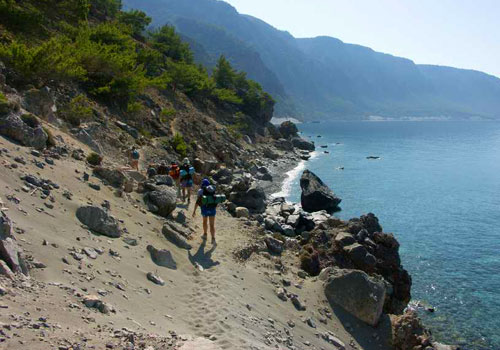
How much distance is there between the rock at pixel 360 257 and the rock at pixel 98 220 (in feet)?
39.0

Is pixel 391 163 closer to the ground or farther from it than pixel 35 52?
closer to the ground

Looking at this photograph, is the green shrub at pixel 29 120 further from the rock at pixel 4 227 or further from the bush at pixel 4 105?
the rock at pixel 4 227

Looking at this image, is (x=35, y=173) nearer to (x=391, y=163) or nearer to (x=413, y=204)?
(x=413, y=204)

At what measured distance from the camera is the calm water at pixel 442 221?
65.7 feet

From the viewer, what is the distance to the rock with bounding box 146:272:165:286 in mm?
11133

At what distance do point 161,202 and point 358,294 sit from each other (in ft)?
29.6

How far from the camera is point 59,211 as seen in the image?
11.5m

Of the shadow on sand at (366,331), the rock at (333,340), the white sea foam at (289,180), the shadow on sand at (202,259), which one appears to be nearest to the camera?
the rock at (333,340)

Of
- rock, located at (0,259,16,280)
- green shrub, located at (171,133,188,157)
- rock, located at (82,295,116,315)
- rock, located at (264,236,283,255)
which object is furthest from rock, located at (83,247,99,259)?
green shrub, located at (171,133,188,157)

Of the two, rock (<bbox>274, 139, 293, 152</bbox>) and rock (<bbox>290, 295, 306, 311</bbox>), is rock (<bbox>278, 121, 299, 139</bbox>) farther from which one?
rock (<bbox>290, 295, 306, 311</bbox>)

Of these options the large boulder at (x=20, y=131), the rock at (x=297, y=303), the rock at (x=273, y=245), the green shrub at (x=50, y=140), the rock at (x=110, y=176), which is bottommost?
the rock at (x=297, y=303)

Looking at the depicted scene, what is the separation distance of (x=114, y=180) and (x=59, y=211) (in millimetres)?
5640

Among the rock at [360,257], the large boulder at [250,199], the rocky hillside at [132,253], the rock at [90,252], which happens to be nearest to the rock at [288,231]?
the rocky hillside at [132,253]

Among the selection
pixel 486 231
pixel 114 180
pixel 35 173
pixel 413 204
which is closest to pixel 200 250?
pixel 114 180
